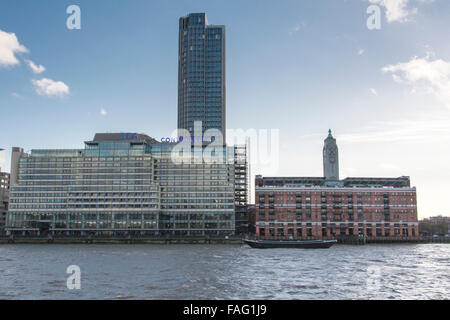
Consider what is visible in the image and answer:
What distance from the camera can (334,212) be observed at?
595ft

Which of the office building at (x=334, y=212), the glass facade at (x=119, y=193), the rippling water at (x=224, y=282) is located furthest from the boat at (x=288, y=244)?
the glass facade at (x=119, y=193)

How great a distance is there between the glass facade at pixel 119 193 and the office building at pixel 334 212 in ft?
59.8

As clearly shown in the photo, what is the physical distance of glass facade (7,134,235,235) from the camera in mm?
181500

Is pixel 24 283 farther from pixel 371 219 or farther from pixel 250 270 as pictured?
pixel 371 219

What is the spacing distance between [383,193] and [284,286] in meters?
149

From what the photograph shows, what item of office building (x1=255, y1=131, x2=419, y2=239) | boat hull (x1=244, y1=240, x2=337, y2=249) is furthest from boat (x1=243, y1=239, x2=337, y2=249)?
office building (x1=255, y1=131, x2=419, y2=239)

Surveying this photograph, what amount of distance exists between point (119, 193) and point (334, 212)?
312 ft

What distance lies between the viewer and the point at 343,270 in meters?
64.9

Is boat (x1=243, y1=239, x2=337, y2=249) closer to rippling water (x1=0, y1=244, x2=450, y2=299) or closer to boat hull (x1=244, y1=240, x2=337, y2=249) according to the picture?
boat hull (x1=244, y1=240, x2=337, y2=249)

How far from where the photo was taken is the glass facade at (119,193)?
182 m

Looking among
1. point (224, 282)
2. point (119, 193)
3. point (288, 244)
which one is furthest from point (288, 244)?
point (119, 193)

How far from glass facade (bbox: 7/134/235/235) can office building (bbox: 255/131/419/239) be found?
18.2 meters
